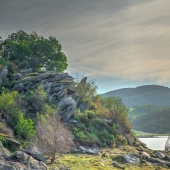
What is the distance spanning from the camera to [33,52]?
220ft

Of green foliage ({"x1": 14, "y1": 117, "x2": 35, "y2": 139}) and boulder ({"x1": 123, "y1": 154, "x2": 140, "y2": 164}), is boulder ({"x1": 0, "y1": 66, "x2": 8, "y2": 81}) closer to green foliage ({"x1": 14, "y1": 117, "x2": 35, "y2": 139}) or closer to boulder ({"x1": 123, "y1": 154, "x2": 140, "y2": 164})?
green foliage ({"x1": 14, "y1": 117, "x2": 35, "y2": 139})

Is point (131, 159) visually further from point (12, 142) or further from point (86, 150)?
point (12, 142)

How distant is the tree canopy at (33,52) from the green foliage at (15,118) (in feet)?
80.5

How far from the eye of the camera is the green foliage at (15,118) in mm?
34000

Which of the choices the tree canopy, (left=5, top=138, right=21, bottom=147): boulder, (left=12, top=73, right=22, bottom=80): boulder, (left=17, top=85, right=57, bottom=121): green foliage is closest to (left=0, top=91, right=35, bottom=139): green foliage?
(left=5, top=138, right=21, bottom=147): boulder

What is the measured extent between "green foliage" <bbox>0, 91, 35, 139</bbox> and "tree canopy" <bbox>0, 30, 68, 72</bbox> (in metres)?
24.5

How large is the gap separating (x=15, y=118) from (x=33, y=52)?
35491mm

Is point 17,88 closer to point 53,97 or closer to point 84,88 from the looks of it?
point 53,97

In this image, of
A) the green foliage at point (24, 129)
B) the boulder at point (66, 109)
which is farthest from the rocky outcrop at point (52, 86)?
the green foliage at point (24, 129)

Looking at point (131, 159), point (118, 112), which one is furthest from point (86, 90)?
point (131, 159)

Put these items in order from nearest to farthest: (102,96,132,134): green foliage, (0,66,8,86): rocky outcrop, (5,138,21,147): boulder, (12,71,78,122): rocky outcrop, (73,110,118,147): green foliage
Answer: (5,138,21,147): boulder < (73,110,118,147): green foliage < (0,66,8,86): rocky outcrop < (12,71,78,122): rocky outcrop < (102,96,132,134): green foliage

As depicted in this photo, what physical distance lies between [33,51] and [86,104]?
85.9 ft

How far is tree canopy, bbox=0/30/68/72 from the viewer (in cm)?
6269

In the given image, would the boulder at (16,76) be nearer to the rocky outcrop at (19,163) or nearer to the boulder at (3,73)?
the boulder at (3,73)
